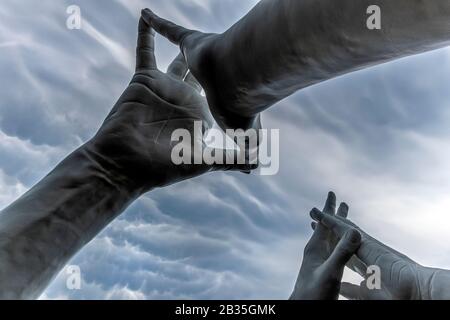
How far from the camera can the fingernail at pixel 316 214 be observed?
3.19 meters

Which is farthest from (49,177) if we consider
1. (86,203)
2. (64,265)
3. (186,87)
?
(186,87)

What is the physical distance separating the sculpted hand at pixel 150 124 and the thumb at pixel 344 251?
1370mm

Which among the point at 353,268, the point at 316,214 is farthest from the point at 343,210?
the point at 353,268

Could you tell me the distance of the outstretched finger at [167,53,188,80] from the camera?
4281 mm

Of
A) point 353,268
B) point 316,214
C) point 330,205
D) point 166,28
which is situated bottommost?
point 353,268

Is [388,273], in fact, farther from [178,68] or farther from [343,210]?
[178,68]

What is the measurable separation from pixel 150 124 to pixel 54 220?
104cm

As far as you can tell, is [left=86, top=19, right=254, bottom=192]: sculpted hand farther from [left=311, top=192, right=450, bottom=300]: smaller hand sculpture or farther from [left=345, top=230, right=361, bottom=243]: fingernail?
[left=345, top=230, right=361, bottom=243]: fingernail

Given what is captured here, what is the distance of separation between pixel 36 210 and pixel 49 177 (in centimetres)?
38

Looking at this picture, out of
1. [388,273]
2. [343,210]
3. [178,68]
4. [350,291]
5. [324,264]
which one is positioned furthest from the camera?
[178,68]

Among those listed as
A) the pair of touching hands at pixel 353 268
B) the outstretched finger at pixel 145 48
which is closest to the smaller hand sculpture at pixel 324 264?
the pair of touching hands at pixel 353 268

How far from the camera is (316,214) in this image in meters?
3.22

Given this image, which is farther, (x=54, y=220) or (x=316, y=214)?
(x=316, y=214)
